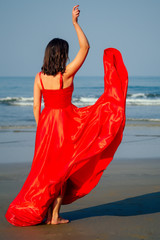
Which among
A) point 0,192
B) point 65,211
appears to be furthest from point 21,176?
point 65,211

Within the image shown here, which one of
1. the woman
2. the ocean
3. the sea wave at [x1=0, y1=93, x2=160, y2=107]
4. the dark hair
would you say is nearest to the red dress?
the woman

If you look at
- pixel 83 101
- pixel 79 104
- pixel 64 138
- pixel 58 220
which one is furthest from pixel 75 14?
pixel 83 101

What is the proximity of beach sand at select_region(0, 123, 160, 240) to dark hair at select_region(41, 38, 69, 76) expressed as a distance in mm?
1381

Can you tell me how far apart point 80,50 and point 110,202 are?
1.86 m

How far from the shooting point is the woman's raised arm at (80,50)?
367cm

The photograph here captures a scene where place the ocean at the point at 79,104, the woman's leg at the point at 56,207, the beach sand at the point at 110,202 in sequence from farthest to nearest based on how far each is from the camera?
the ocean at the point at 79,104, the woman's leg at the point at 56,207, the beach sand at the point at 110,202

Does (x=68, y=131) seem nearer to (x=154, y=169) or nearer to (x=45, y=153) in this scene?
(x=45, y=153)

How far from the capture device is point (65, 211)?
4.39m

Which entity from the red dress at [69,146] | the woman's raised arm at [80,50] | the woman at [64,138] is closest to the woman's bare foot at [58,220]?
the woman at [64,138]

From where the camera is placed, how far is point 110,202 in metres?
4.73

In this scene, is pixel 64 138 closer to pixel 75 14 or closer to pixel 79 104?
pixel 75 14

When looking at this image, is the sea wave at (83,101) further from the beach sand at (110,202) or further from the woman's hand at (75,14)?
the woman's hand at (75,14)

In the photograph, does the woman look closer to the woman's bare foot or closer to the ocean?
the woman's bare foot

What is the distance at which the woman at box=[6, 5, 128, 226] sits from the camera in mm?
3695
